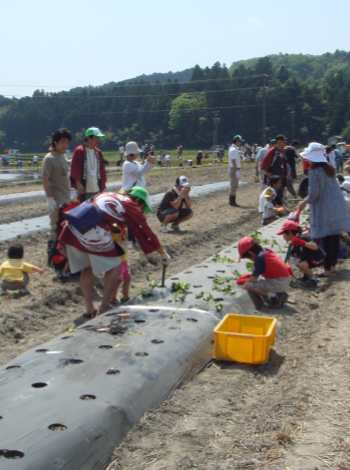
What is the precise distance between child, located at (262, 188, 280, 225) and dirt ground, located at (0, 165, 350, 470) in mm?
3375

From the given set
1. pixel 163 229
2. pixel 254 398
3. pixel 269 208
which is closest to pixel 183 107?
pixel 269 208

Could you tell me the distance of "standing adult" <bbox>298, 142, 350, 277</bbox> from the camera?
641cm

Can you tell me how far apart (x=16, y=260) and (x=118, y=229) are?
62.7 inches

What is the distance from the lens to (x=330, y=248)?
21.8ft

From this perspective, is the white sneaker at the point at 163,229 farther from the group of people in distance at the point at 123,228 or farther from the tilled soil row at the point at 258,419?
the tilled soil row at the point at 258,419

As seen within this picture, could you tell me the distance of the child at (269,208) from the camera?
31.8 feet

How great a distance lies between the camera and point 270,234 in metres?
8.34

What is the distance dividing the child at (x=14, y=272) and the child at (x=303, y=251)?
2.95 meters

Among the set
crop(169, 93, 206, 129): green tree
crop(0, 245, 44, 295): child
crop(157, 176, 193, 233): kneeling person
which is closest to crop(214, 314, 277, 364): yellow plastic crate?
crop(0, 245, 44, 295): child

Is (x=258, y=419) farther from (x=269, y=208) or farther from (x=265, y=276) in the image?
(x=269, y=208)

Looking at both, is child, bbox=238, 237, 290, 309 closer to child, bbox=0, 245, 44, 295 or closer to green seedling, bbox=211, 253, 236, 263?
green seedling, bbox=211, 253, 236, 263

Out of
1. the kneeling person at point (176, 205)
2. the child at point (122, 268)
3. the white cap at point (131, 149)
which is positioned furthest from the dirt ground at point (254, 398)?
the kneeling person at point (176, 205)

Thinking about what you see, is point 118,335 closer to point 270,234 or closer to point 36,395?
point 36,395

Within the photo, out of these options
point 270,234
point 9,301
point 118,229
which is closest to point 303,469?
point 118,229
